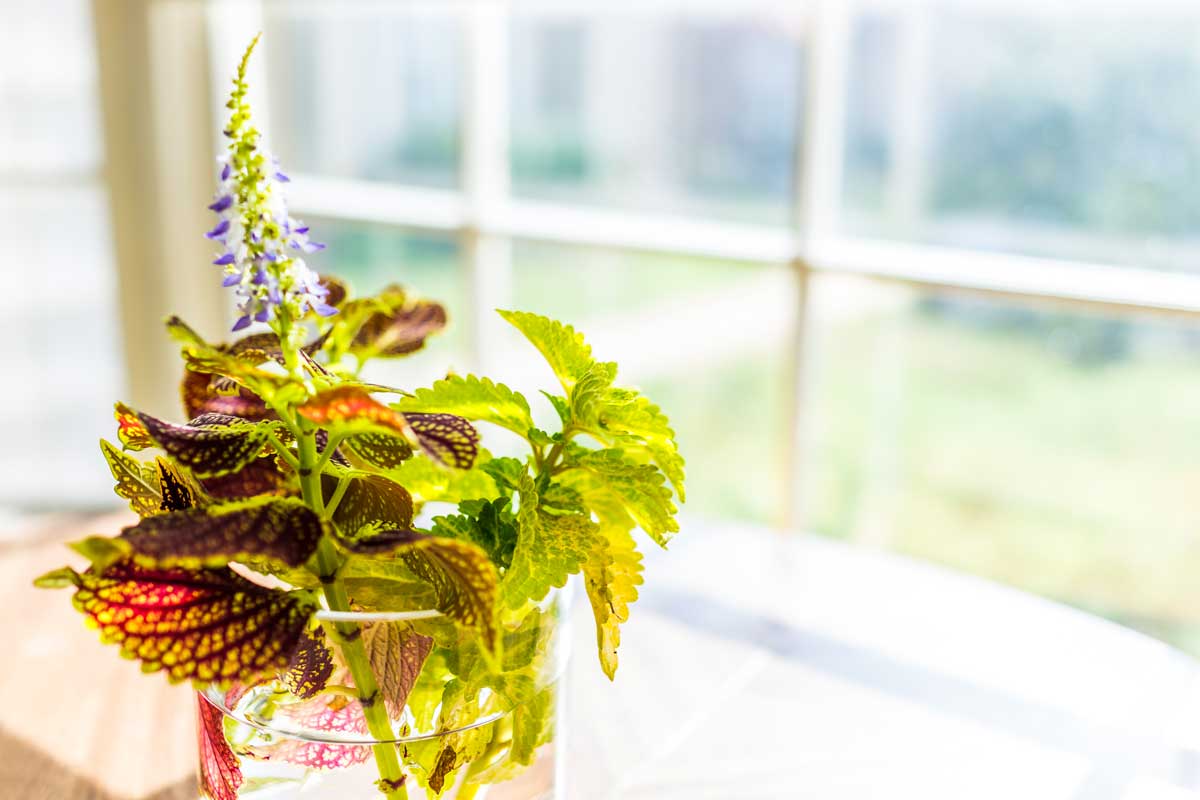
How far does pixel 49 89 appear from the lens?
82.8 inches

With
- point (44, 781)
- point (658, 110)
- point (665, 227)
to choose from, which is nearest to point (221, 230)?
point (44, 781)

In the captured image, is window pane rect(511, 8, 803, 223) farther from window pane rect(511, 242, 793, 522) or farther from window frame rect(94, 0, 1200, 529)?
window frame rect(94, 0, 1200, 529)

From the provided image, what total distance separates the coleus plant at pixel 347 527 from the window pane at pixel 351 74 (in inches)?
162

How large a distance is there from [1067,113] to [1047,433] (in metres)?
2.04

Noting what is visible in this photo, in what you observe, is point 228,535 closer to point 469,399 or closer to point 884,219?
point 469,399

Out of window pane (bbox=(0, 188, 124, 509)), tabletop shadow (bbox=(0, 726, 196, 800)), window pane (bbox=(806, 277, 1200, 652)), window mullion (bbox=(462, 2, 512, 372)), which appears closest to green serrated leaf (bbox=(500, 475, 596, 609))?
tabletop shadow (bbox=(0, 726, 196, 800))

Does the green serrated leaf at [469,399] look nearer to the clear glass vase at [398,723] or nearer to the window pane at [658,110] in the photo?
the clear glass vase at [398,723]

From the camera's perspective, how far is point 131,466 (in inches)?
18.9

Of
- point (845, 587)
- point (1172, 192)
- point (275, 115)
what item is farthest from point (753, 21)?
point (845, 587)

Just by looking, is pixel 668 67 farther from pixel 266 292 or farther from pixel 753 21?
pixel 266 292

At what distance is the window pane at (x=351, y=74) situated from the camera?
190 inches

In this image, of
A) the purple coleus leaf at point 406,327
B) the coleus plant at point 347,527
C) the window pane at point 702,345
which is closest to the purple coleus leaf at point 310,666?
the coleus plant at point 347,527

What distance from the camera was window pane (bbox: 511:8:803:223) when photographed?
248 inches

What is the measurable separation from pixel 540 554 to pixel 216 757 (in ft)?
0.55
